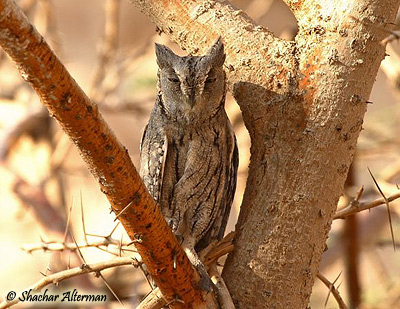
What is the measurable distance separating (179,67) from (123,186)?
88 cm

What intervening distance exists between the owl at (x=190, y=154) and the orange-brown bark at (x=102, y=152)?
0.53m

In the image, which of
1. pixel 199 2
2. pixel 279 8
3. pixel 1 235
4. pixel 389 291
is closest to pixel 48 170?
pixel 389 291

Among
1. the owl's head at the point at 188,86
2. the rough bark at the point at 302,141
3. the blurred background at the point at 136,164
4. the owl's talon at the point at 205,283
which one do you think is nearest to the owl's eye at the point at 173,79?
the owl's head at the point at 188,86

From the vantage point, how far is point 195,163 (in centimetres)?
238

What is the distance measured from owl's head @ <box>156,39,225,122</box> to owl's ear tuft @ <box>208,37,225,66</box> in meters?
0.07

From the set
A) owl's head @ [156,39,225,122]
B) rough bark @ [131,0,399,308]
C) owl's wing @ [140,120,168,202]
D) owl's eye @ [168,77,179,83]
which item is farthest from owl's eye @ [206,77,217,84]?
rough bark @ [131,0,399,308]

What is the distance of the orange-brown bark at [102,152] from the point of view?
131 cm

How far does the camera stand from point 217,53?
2115 mm

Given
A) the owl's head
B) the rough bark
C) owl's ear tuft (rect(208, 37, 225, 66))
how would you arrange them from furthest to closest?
1. the owl's head
2. owl's ear tuft (rect(208, 37, 225, 66))
3. the rough bark

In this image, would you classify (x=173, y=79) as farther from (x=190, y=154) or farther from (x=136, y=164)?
(x=136, y=164)

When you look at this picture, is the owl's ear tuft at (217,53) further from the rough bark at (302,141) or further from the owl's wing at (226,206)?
the owl's wing at (226,206)

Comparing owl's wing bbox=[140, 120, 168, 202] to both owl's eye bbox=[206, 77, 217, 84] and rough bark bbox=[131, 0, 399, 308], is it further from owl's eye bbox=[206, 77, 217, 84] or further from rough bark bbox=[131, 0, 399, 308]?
rough bark bbox=[131, 0, 399, 308]

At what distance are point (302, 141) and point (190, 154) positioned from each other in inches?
24.4

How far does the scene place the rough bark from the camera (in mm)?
1864
